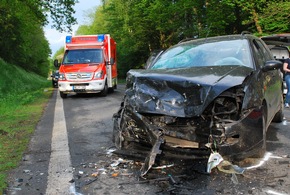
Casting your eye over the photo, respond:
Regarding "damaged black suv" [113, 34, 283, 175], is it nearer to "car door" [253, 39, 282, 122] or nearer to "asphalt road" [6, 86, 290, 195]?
"asphalt road" [6, 86, 290, 195]

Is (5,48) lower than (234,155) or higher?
higher

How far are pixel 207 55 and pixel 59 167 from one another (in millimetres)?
2910

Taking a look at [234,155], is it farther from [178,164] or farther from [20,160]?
[20,160]

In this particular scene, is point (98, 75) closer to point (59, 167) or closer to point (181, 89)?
point (59, 167)

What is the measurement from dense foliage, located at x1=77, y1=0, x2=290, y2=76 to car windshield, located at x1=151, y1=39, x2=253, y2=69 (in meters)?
2.91

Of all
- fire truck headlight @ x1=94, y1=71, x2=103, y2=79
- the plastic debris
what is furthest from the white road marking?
fire truck headlight @ x1=94, y1=71, x2=103, y2=79

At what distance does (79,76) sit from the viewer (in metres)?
14.2

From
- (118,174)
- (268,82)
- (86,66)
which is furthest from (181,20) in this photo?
(118,174)

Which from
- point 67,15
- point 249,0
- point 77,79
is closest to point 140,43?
point 67,15

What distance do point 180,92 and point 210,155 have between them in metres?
0.82

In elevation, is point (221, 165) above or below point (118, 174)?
above

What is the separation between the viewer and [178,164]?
440cm

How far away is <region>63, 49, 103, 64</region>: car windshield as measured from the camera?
49.1 ft

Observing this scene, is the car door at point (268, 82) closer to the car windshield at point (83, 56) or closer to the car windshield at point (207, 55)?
the car windshield at point (207, 55)
